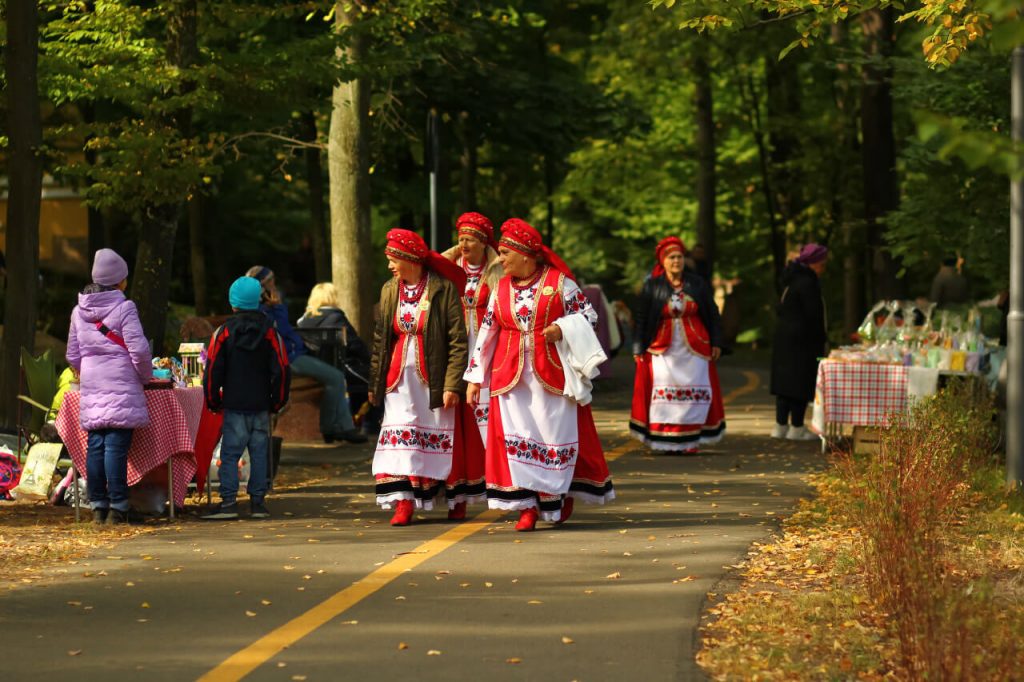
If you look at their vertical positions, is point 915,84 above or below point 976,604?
above

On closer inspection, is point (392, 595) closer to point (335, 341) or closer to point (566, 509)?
point (566, 509)

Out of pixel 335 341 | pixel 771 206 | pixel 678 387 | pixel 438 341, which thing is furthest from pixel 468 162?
pixel 438 341

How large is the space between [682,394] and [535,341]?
18.6 feet

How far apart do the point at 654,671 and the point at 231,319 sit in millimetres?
6099

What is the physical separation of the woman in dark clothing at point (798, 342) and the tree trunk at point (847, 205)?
1361cm

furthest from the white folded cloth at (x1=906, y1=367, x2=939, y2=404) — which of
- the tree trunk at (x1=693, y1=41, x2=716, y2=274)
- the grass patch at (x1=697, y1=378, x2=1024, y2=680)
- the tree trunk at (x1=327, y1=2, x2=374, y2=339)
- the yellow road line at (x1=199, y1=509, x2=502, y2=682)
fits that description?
the tree trunk at (x1=693, y1=41, x2=716, y2=274)

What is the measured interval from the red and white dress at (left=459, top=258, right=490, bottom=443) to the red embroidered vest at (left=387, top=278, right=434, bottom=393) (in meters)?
0.32

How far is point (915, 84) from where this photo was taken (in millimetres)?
23000

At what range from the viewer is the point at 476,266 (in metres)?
13.0

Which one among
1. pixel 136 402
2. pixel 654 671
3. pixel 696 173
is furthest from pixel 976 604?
pixel 696 173

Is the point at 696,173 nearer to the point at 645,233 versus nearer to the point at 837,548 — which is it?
the point at 645,233

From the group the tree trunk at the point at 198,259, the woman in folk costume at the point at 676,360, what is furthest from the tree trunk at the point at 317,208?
the woman in folk costume at the point at 676,360

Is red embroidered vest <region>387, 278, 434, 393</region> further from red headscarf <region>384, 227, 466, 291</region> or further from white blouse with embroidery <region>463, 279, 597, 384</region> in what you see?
white blouse with embroidery <region>463, 279, 597, 384</region>

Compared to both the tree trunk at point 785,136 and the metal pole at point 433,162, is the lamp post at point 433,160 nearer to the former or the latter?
the metal pole at point 433,162
